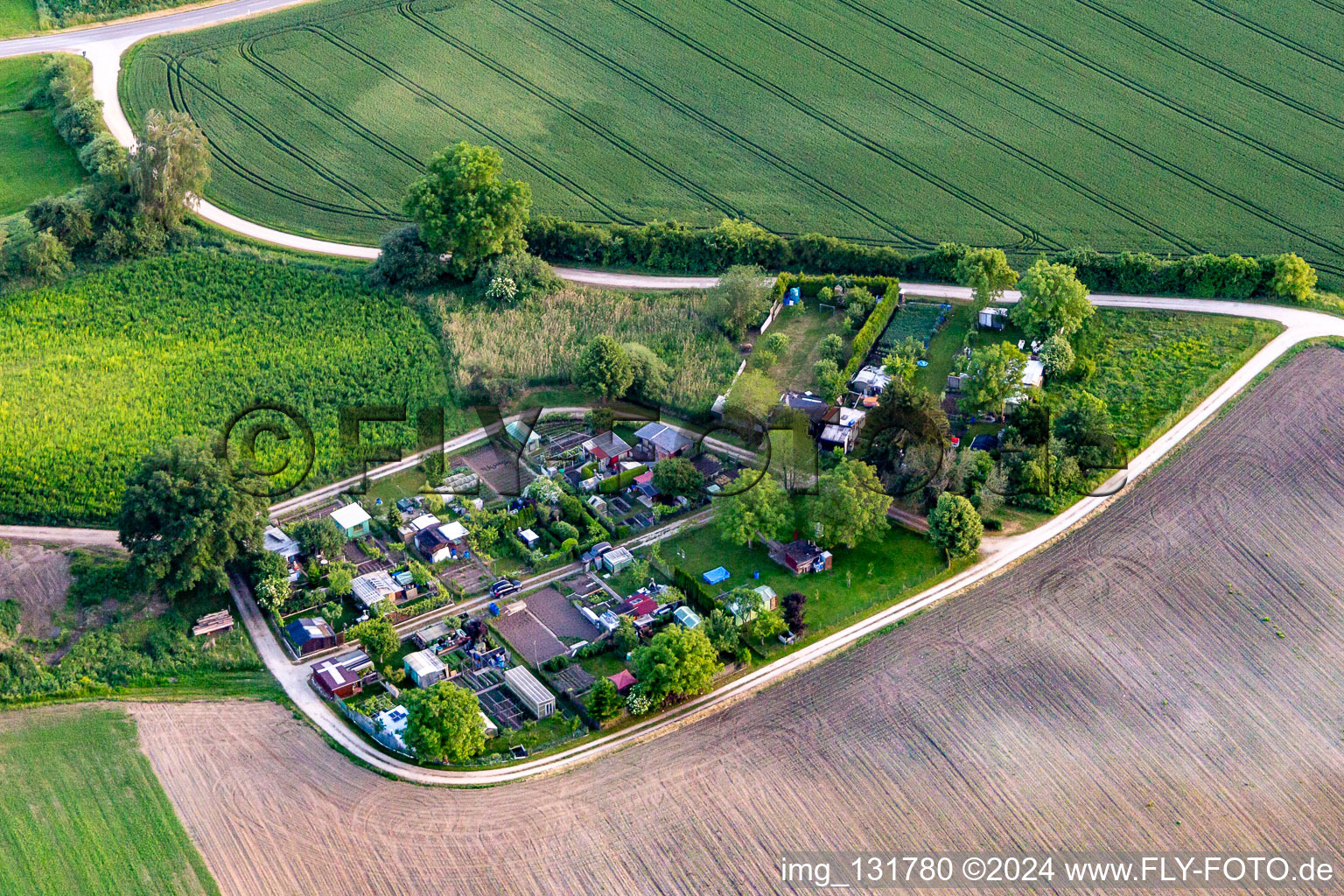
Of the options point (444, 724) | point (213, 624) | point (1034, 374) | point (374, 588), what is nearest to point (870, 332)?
point (1034, 374)

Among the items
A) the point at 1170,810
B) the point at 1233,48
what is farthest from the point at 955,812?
the point at 1233,48

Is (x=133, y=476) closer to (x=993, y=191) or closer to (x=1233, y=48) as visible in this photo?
(x=993, y=191)

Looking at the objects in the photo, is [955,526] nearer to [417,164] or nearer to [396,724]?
[396,724]

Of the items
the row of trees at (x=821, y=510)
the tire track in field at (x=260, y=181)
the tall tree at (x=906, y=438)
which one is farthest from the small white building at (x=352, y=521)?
the tire track in field at (x=260, y=181)

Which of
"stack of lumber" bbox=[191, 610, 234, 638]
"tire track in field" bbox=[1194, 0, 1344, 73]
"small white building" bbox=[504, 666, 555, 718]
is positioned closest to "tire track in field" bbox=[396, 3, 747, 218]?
"small white building" bbox=[504, 666, 555, 718]

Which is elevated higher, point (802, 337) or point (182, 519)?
point (802, 337)
